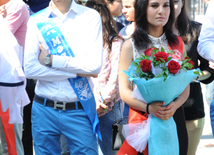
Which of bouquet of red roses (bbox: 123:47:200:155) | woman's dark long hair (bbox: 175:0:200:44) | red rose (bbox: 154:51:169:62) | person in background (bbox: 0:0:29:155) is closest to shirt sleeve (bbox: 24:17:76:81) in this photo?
bouquet of red roses (bbox: 123:47:200:155)

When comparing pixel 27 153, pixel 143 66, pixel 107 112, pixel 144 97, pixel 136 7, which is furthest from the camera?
pixel 27 153

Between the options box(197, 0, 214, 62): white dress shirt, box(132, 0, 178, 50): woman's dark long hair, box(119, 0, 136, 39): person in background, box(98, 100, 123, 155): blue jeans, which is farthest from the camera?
box(119, 0, 136, 39): person in background

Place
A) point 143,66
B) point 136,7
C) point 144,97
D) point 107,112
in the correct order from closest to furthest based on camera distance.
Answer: point 143,66
point 144,97
point 136,7
point 107,112

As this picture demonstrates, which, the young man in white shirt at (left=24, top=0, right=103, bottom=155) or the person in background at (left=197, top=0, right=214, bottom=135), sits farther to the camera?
the person in background at (left=197, top=0, right=214, bottom=135)

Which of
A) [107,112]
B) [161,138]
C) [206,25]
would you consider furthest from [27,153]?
[206,25]

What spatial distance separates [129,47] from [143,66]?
20.3 inches

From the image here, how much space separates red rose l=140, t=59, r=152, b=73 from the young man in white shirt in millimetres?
501

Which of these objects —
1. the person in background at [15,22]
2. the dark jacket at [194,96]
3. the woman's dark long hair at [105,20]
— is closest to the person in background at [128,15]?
the woman's dark long hair at [105,20]

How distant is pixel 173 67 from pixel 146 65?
0.18 m

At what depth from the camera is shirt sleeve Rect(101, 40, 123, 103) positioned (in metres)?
3.48

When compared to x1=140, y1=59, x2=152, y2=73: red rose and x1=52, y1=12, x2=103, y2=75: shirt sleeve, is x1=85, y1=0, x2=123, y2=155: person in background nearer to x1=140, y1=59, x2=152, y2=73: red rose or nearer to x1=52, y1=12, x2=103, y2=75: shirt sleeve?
x1=52, y1=12, x2=103, y2=75: shirt sleeve

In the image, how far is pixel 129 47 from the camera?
3.10m

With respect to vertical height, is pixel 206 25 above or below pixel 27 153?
above

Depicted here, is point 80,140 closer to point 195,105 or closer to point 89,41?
point 89,41
